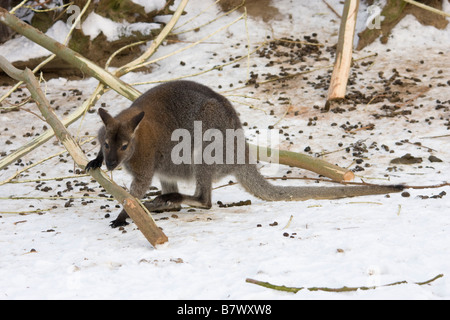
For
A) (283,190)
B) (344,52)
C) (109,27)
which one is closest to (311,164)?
(283,190)

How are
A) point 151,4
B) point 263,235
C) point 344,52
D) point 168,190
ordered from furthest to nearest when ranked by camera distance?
1. point 151,4
2. point 344,52
3. point 168,190
4. point 263,235

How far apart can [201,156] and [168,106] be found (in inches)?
23.6

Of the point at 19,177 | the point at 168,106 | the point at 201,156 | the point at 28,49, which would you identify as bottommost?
the point at 19,177

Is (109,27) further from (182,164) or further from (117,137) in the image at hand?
(117,137)

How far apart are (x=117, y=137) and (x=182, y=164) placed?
80 cm

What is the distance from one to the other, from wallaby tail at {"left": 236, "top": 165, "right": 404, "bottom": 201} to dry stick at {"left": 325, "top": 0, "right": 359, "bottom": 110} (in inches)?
115

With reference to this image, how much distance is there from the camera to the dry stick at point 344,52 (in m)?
7.96

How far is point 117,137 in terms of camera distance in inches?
185

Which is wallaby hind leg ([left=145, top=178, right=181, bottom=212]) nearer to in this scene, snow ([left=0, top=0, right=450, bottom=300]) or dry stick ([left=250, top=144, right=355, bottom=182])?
snow ([left=0, top=0, right=450, bottom=300])

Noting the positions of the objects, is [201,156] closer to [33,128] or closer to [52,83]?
[33,128]

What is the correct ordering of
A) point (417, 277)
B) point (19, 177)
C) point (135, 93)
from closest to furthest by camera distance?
point (417, 277)
point (135, 93)
point (19, 177)

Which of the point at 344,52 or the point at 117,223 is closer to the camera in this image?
the point at 117,223

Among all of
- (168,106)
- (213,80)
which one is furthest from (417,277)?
(213,80)

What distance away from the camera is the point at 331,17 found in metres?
10.5
